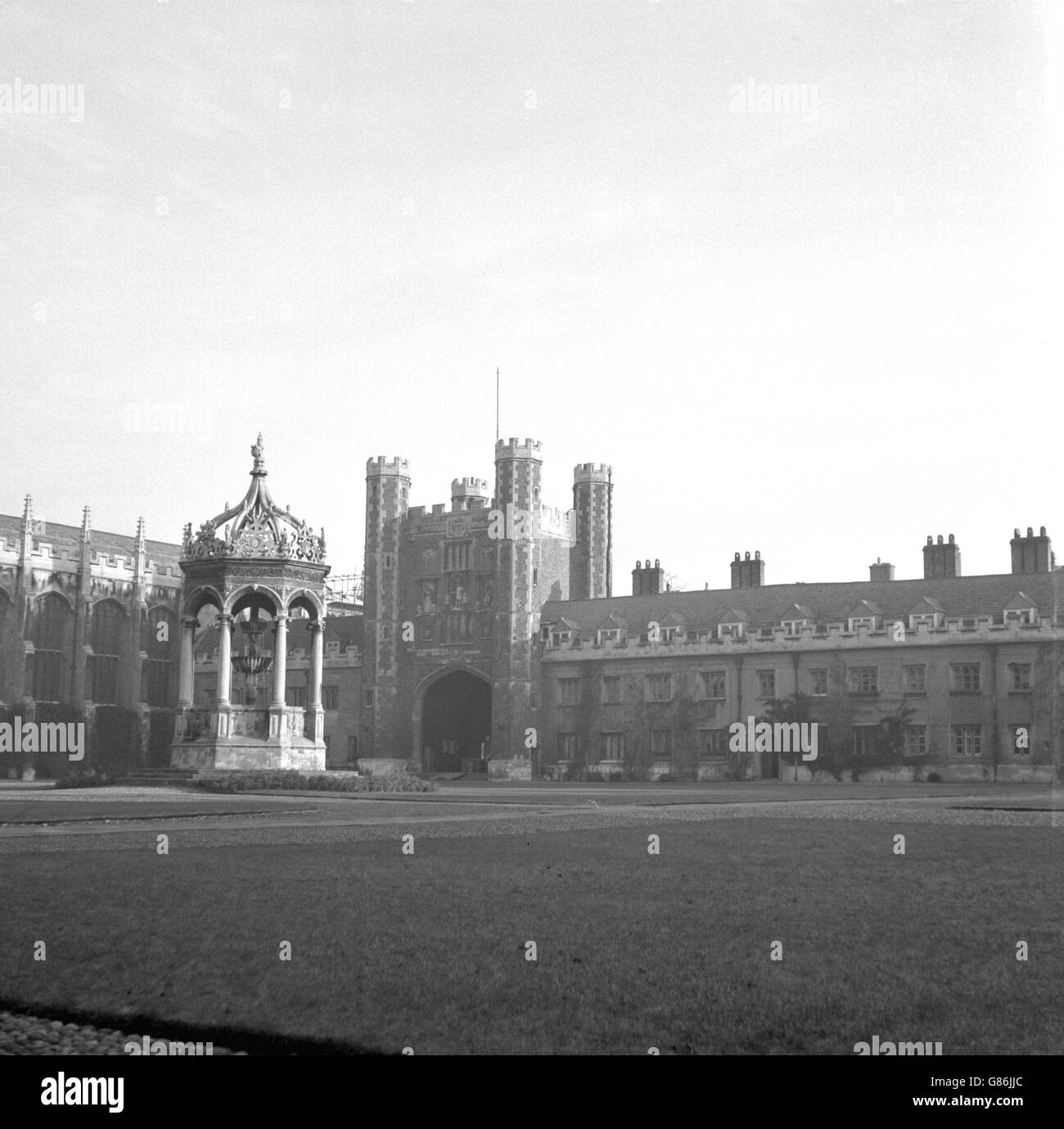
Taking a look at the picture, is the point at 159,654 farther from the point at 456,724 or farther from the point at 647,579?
the point at 647,579

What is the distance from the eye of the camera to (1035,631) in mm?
54875

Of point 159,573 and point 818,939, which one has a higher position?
point 159,573

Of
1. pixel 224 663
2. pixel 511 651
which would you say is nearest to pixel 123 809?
pixel 224 663

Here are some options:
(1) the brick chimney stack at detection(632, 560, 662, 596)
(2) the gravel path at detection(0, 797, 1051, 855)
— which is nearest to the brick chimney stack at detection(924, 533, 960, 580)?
(1) the brick chimney stack at detection(632, 560, 662, 596)

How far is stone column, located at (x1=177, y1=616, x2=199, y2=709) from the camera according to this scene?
4731 cm

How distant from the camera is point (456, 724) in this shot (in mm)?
71375

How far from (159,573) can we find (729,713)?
3212 cm

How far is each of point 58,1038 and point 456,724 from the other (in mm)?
63618

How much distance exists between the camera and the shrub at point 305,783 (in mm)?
38750

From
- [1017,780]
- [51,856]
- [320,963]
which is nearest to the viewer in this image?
[320,963]

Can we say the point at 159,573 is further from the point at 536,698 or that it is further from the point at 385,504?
the point at 536,698

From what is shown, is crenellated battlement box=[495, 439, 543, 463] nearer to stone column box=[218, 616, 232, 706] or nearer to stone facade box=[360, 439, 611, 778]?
stone facade box=[360, 439, 611, 778]

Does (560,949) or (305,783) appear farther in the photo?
(305,783)
